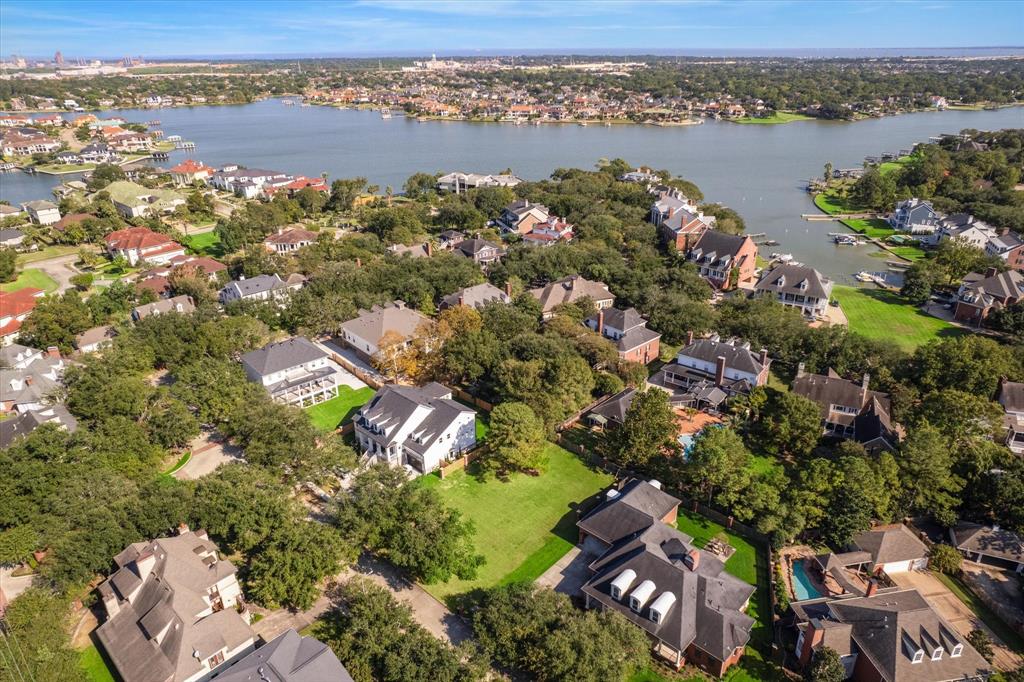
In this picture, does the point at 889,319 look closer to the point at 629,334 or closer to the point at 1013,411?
the point at 1013,411

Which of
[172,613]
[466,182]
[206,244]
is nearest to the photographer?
[172,613]

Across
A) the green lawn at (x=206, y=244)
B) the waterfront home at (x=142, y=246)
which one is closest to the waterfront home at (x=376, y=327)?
the green lawn at (x=206, y=244)

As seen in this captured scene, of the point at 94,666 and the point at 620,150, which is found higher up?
the point at 620,150

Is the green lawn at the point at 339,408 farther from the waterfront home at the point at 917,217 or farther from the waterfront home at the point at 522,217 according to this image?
the waterfront home at the point at 917,217

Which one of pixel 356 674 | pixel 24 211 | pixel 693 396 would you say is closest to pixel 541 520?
pixel 356 674

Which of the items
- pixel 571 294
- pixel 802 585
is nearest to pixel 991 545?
pixel 802 585

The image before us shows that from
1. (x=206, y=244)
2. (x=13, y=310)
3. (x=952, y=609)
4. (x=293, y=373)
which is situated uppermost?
(x=206, y=244)

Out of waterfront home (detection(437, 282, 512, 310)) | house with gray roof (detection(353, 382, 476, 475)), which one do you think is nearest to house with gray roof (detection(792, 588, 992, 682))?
house with gray roof (detection(353, 382, 476, 475))
